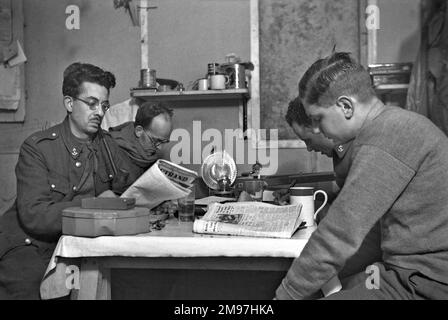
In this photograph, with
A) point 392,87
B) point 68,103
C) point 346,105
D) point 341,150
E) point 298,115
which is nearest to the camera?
point 346,105

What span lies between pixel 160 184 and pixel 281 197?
0.72m

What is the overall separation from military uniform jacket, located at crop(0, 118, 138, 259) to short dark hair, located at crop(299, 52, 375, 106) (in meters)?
0.93

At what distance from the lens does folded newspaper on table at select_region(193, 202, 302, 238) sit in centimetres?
127

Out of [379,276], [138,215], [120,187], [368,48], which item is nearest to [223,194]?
[120,187]

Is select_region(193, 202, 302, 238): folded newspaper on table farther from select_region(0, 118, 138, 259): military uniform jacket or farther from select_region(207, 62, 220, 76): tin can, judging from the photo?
select_region(207, 62, 220, 76): tin can

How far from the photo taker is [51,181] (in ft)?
5.82

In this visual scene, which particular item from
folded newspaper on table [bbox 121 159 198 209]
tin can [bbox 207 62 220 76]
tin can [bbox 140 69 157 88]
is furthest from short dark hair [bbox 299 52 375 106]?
tin can [bbox 140 69 157 88]

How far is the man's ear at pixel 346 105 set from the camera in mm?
1261

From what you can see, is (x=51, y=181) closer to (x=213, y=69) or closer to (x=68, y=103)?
(x=68, y=103)

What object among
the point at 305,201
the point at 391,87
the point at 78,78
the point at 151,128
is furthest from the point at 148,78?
the point at 305,201

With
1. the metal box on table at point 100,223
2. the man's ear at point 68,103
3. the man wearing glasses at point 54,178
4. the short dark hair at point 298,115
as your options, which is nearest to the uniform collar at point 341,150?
the short dark hair at point 298,115
